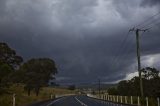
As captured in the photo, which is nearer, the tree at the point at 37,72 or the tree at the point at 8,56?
the tree at the point at 8,56

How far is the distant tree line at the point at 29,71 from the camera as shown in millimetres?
78750

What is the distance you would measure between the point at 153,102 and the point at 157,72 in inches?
2570

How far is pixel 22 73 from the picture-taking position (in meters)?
102

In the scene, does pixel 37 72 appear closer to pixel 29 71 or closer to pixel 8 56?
pixel 29 71

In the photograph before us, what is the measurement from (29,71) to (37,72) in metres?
3.13

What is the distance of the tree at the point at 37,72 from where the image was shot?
103m

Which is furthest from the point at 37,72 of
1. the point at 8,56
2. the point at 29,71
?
the point at 8,56

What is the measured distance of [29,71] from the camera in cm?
10831

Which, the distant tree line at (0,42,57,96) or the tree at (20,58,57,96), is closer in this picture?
the distant tree line at (0,42,57,96)

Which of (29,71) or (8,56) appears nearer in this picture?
(8,56)

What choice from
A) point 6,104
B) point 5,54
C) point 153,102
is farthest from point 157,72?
point 6,104

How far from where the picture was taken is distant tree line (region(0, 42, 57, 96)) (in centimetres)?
7875

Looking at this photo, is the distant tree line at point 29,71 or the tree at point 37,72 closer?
the distant tree line at point 29,71

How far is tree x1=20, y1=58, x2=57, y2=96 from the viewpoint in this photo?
337 feet
